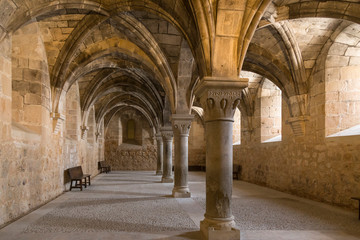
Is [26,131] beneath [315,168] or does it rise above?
above

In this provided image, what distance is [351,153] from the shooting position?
6562 mm

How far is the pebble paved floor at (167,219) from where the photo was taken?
453 centimetres

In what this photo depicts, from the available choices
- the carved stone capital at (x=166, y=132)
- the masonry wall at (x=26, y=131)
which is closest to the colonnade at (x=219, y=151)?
the masonry wall at (x=26, y=131)

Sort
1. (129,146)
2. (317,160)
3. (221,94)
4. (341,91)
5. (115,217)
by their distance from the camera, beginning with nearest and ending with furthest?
(221,94)
(115,217)
(341,91)
(317,160)
(129,146)

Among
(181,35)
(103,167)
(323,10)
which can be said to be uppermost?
(323,10)

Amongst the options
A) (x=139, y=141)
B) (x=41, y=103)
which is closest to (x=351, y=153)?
(x=41, y=103)

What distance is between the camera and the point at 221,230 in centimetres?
417

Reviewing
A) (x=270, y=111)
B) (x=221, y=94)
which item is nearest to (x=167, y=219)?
(x=221, y=94)

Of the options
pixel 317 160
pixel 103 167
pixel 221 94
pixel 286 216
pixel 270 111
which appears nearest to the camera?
pixel 221 94

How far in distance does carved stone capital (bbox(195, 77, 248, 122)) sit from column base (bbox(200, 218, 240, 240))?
57.2 inches

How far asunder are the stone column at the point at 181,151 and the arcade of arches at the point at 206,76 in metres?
0.03

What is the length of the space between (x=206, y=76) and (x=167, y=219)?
2.80 metres

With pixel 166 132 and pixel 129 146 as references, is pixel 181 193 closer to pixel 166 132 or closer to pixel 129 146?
pixel 166 132

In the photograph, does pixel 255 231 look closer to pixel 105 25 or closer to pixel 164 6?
pixel 164 6
